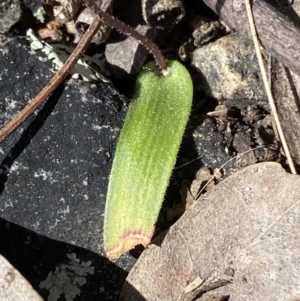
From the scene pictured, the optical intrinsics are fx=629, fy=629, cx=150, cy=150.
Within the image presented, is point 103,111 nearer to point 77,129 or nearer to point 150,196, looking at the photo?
point 77,129

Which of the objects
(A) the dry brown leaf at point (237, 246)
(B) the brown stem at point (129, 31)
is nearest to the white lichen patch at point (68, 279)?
(A) the dry brown leaf at point (237, 246)

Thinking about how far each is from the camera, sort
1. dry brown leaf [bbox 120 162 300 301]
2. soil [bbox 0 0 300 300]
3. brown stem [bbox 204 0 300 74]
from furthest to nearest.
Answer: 1. soil [bbox 0 0 300 300]
2. brown stem [bbox 204 0 300 74]
3. dry brown leaf [bbox 120 162 300 301]

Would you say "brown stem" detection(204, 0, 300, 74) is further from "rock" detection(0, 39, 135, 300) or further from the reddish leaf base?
the reddish leaf base

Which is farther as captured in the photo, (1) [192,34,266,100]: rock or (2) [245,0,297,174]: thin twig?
(1) [192,34,266,100]: rock

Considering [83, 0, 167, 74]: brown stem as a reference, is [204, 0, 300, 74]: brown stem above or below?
above

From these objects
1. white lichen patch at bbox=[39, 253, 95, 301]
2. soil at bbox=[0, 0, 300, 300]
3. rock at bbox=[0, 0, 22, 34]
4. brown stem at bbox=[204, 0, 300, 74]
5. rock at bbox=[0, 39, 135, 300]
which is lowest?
white lichen patch at bbox=[39, 253, 95, 301]

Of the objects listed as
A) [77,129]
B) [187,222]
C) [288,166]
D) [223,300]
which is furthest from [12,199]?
[288,166]

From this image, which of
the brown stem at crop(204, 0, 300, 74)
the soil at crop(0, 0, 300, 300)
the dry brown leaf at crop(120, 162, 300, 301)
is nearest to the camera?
the dry brown leaf at crop(120, 162, 300, 301)

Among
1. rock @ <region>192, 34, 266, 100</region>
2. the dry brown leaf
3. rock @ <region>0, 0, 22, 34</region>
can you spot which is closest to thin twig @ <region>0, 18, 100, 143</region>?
rock @ <region>0, 0, 22, 34</region>
